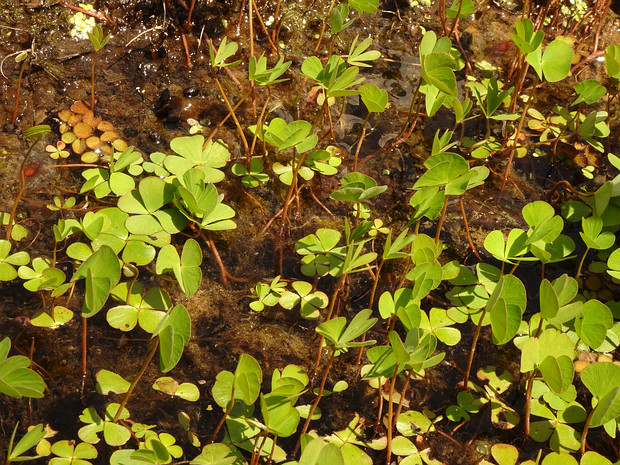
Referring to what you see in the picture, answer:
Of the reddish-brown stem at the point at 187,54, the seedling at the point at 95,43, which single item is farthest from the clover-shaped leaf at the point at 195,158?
the reddish-brown stem at the point at 187,54

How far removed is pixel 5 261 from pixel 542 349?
1.71 m

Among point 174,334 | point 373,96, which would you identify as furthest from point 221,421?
point 373,96

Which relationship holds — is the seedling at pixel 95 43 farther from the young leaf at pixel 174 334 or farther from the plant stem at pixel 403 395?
the plant stem at pixel 403 395

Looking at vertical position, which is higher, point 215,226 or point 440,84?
point 440,84

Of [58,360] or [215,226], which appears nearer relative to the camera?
[58,360]

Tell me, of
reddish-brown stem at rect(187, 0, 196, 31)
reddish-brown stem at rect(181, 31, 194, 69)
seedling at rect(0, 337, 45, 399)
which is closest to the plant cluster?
seedling at rect(0, 337, 45, 399)

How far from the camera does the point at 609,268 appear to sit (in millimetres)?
2127

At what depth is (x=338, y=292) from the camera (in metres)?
2.08

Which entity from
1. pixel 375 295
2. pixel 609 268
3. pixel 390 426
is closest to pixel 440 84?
pixel 375 295

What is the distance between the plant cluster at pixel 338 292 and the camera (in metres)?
1.57

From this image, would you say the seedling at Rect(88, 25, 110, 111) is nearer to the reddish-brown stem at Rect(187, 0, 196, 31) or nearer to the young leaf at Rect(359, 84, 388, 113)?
the reddish-brown stem at Rect(187, 0, 196, 31)

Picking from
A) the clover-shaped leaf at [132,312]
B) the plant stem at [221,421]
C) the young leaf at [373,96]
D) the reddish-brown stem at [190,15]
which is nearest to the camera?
the plant stem at [221,421]

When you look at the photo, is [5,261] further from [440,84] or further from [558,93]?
[558,93]

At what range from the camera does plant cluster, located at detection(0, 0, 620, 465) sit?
1.57 meters
